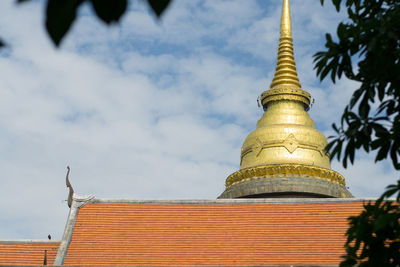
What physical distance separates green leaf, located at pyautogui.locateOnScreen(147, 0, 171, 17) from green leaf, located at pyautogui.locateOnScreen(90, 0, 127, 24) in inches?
3.9

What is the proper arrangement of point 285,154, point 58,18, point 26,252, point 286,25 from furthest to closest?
1. point 286,25
2. point 285,154
3. point 26,252
4. point 58,18

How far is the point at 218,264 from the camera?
17.8m

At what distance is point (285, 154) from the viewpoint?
28250 mm

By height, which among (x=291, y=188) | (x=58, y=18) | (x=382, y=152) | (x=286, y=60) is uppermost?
Result: (x=286, y=60)

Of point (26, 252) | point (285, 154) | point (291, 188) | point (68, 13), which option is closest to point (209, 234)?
point (26, 252)

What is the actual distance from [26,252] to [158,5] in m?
18.9

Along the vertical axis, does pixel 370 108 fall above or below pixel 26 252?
below

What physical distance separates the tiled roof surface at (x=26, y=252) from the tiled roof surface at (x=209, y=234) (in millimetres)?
1018

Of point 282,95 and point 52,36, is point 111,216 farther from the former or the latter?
point 52,36

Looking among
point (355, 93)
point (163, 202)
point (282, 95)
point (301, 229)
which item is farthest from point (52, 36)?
point (282, 95)

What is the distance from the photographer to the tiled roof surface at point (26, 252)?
1964cm

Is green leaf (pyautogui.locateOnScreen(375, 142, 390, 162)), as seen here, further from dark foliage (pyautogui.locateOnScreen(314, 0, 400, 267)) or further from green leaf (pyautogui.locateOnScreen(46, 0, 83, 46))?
green leaf (pyautogui.locateOnScreen(46, 0, 83, 46))

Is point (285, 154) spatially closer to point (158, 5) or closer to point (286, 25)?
point (286, 25)

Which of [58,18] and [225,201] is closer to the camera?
[58,18]
